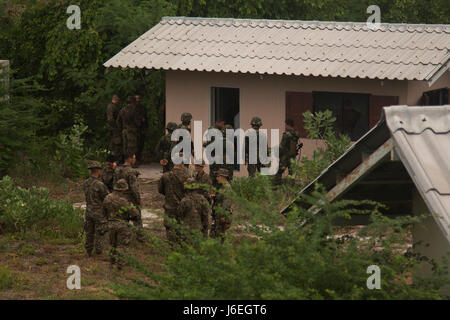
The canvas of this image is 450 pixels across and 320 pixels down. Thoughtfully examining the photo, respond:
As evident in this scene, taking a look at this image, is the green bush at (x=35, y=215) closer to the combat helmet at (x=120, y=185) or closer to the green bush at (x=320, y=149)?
the combat helmet at (x=120, y=185)

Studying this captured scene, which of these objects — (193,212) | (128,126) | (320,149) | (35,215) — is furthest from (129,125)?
(193,212)

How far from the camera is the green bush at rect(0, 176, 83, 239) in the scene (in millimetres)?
13984

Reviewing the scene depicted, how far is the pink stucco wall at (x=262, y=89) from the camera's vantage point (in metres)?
17.4

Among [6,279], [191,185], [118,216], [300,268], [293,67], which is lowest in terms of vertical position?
[6,279]

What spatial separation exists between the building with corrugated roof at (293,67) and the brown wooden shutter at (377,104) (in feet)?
0.07

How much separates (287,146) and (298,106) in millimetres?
1314

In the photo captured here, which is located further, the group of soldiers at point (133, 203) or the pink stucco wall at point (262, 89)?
the pink stucco wall at point (262, 89)

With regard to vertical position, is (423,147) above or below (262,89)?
below

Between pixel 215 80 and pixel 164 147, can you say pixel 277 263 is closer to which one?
pixel 164 147

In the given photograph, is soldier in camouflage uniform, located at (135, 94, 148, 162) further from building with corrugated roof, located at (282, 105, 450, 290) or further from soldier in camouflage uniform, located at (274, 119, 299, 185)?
building with corrugated roof, located at (282, 105, 450, 290)

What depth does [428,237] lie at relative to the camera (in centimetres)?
693

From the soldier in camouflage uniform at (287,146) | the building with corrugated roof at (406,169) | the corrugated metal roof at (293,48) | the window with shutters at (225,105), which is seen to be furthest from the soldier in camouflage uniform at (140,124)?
the building with corrugated roof at (406,169)

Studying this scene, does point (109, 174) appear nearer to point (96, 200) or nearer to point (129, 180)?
point (129, 180)
